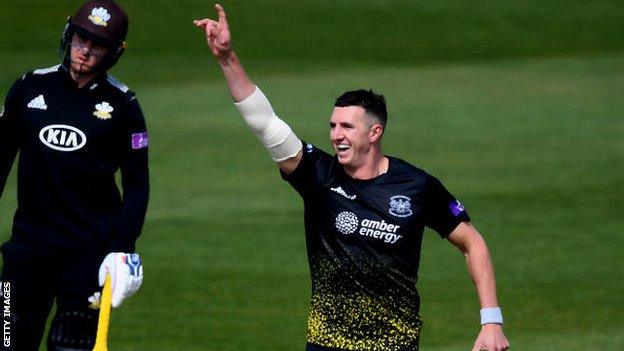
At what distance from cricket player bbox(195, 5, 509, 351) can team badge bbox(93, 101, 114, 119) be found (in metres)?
0.77

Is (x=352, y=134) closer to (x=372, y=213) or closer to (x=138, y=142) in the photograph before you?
(x=372, y=213)

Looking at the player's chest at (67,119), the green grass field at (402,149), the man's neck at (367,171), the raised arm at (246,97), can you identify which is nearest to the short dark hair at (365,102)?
the man's neck at (367,171)

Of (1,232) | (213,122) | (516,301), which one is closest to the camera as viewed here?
(516,301)

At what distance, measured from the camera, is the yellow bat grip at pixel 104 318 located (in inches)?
339

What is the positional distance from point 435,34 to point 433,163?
631 cm

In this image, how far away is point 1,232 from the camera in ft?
48.1

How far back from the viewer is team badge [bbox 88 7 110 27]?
8875mm

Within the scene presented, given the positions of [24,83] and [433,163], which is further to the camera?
[433,163]

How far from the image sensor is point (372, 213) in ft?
29.2

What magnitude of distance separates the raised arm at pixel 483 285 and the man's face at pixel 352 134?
0.67 metres

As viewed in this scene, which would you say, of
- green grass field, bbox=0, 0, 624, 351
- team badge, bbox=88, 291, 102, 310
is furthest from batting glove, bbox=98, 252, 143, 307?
green grass field, bbox=0, 0, 624, 351

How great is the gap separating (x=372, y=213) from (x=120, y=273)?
1.36 m

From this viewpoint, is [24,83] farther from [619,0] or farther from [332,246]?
[619,0]

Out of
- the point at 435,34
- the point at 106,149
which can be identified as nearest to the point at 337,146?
the point at 106,149
